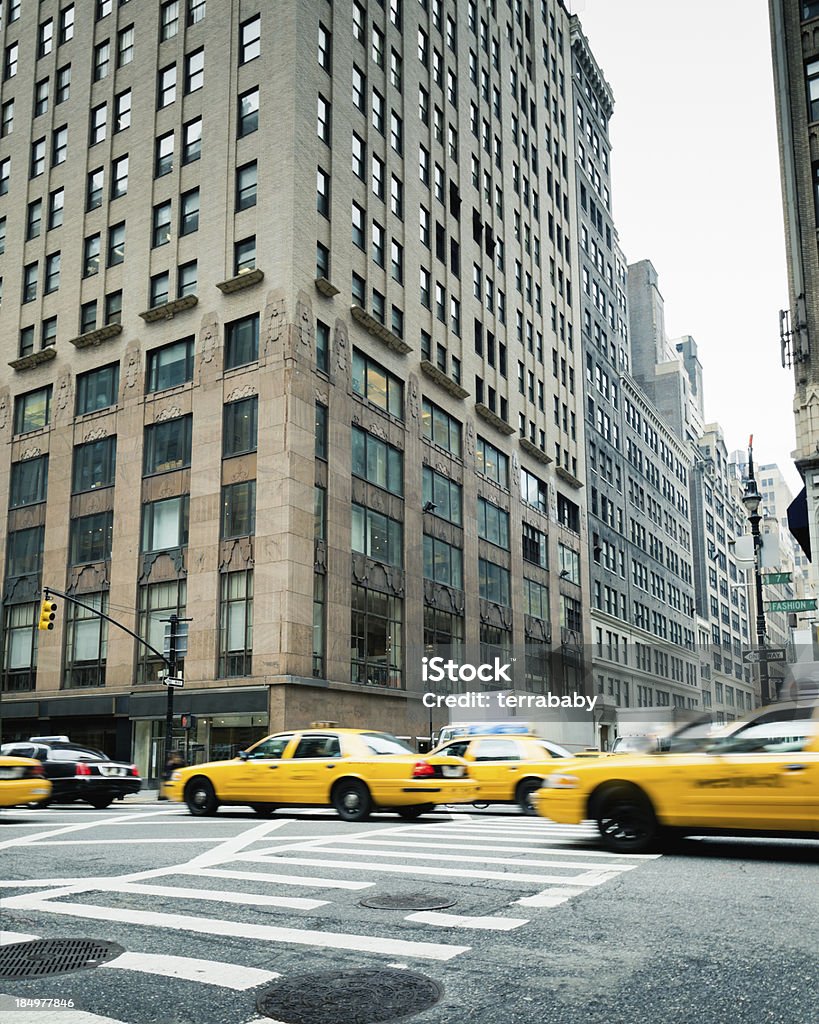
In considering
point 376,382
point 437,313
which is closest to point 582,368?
point 437,313

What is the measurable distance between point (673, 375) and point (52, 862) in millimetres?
92272

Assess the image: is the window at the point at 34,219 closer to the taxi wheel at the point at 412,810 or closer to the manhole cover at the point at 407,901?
the taxi wheel at the point at 412,810

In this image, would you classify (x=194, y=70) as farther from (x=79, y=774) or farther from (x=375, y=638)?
(x=79, y=774)

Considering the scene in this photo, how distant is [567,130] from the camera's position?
70188mm

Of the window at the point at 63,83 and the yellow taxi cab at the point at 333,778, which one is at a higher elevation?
the window at the point at 63,83

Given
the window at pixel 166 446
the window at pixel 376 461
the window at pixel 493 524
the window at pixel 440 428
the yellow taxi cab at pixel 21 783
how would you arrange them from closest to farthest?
the yellow taxi cab at pixel 21 783, the window at pixel 166 446, the window at pixel 376 461, the window at pixel 440 428, the window at pixel 493 524

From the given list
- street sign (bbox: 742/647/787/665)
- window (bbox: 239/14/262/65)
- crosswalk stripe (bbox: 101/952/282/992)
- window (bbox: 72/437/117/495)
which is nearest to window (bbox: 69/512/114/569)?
window (bbox: 72/437/117/495)

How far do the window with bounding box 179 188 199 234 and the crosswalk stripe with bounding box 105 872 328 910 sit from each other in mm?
34943

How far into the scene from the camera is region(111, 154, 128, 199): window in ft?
142

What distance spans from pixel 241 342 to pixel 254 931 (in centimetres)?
3231

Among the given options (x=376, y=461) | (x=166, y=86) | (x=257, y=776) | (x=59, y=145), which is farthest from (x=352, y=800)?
(x=59, y=145)

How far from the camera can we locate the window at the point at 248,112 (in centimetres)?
3913

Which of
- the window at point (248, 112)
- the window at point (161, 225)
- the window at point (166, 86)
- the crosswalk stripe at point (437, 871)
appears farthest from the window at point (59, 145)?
the crosswalk stripe at point (437, 871)

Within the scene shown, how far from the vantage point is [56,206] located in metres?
45.6
